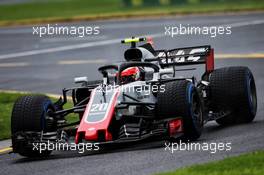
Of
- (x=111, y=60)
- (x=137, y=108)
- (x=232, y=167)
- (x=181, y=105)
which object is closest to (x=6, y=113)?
(x=137, y=108)

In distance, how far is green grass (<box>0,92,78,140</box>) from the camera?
53.4 feet

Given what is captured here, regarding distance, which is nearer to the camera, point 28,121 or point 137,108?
point 28,121

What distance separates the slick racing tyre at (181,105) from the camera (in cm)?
1338

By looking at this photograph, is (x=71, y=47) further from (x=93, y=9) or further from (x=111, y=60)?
(x=93, y=9)

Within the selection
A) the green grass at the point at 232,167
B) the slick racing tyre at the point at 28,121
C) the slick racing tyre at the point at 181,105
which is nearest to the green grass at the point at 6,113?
the slick racing tyre at the point at 28,121

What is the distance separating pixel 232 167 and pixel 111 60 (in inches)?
600

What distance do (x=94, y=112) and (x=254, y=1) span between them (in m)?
25.4

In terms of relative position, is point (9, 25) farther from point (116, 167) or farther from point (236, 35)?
point (116, 167)

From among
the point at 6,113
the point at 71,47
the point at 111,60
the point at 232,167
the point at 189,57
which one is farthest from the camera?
the point at 71,47

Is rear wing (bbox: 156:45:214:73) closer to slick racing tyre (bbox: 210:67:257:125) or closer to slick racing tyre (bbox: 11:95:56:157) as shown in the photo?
slick racing tyre (bbox: 210:67:257:125)

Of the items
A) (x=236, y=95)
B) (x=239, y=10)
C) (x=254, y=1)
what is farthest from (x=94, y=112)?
(x=254, y=1)

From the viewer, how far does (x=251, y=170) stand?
10.7 metres

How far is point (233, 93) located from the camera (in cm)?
1491

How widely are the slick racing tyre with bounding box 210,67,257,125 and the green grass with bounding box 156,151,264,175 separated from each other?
3.44 metres
